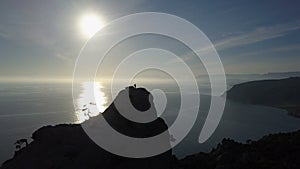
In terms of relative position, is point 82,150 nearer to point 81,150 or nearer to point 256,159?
point 81,150

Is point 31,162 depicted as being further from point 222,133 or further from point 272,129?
point 272,129

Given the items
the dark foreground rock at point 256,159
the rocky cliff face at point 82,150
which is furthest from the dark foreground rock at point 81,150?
the dark foreground rock at point 256,159

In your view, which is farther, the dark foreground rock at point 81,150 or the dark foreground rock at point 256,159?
the dark foreground rock at point 256,159

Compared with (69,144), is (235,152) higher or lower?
lower

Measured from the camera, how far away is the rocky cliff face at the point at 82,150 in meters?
25.3

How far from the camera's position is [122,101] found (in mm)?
31656

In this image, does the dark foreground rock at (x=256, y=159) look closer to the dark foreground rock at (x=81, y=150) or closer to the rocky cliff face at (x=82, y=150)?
the dark foreground rock at (x=81, y=150)

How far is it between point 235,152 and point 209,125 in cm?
12105

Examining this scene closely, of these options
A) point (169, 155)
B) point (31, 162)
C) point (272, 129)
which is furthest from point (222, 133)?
point (31, 162)

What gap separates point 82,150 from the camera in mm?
26766

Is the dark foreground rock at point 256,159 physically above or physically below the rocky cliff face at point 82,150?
below

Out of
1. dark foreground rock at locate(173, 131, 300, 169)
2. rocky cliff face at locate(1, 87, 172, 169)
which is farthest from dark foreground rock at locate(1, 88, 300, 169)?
dark foreground rock at locate(173, 131, 300, 169)

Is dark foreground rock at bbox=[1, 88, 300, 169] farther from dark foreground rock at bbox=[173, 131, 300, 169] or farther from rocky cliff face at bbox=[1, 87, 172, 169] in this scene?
dark foreground rock at bbox=[173, 131, 300, 169]

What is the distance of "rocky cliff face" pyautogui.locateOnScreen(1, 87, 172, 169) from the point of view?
25266 millimetres
